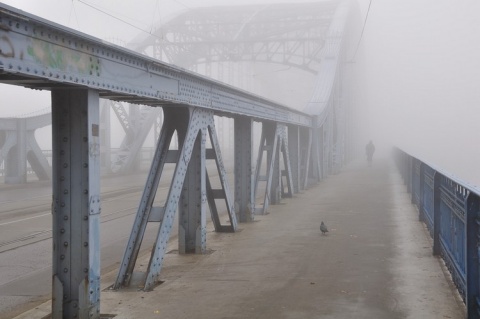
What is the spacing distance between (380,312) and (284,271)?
2.37 m

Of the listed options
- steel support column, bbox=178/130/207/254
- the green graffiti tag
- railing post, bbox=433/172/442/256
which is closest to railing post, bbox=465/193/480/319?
railing post, bbox=433/172/442/256

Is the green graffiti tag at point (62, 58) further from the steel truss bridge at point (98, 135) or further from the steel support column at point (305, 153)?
the steel support column at point (305, 153)

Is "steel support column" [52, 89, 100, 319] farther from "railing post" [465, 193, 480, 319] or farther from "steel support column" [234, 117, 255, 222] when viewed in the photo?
"steel support column" [234, 117, 255, 222]

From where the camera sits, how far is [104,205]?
19.3 metres

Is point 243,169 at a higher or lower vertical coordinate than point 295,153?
lower

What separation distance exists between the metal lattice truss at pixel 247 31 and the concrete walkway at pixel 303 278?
41.2 meters

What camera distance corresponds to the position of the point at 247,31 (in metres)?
57.1

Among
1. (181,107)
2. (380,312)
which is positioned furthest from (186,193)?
(380,312)

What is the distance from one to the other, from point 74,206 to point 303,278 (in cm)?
362

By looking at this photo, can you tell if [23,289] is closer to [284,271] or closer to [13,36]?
[284,271]

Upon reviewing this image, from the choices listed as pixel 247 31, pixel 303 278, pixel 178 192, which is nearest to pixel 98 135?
pixel 178 192

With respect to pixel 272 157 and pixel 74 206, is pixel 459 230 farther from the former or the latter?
pixel 272 157

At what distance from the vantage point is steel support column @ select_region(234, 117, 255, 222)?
47.2 feet

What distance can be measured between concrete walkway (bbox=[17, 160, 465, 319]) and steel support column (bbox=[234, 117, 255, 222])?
754 millimetres
